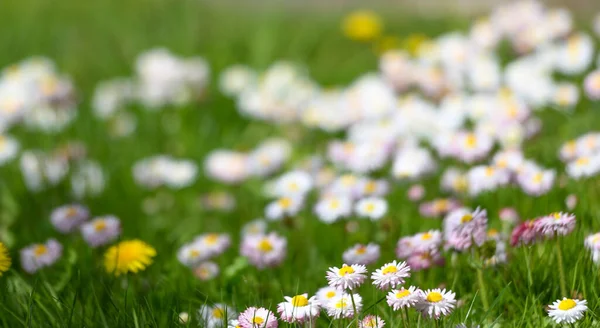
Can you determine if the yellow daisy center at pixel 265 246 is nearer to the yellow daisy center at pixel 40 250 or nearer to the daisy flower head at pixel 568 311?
the yellow daisy center at pixel 40 250

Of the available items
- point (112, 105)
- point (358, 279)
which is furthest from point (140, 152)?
point (358, 279)

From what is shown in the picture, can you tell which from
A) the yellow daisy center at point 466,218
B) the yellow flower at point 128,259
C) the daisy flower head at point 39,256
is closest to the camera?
the yellow daisy center at point 466,218

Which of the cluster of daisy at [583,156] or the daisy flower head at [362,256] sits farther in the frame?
the cluster of daisy at [583,156]

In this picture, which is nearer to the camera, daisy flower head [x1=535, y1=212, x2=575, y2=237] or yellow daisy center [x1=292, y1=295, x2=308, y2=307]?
yellow daisy center [x1=292, y1=295, x2=308, y2=307]

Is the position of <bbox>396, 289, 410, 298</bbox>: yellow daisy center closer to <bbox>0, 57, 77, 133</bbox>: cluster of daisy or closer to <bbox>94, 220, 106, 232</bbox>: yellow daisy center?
<bbox>94, 220, 106, 232</bbox>: yellow daisy center

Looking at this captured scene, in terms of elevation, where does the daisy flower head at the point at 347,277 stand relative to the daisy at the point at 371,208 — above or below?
below

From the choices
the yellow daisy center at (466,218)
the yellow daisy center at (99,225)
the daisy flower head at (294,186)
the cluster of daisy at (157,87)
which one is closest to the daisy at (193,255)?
the yellow daisy center at (99,225)

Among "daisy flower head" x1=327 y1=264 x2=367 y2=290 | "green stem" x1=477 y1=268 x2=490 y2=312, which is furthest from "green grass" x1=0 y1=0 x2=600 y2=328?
"daisy flower head" x1=327 y1=264 x2=367 y2=290

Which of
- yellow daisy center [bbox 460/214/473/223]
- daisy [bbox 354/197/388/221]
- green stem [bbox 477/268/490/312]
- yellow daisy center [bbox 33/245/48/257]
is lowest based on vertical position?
green stem [bbox 477/268/490/312]
